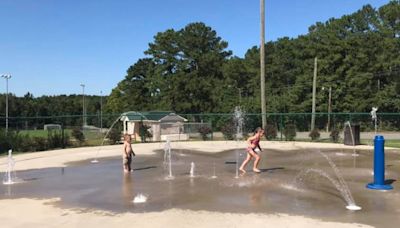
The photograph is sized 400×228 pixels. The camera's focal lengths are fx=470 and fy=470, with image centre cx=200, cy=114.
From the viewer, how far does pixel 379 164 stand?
36.4 feet

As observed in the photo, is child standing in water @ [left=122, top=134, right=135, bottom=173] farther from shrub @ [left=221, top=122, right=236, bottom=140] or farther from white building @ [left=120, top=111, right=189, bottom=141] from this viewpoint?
white building @ [left=120, top=111, right=189, bottom=141]

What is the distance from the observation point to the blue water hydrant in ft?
36.3

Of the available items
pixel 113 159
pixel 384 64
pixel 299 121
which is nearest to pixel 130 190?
pixel 113 159

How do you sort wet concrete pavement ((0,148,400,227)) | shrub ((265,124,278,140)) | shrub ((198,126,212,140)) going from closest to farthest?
wet concrete pavement ((0,148,400,227)) < shrub ((265,124,278,140)) < shrub ((198,126,212,140))

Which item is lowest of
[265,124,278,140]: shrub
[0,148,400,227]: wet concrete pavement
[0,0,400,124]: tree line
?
[0,148,400,227]: wet concrete pavement

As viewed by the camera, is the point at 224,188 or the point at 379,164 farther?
the point at 224,188

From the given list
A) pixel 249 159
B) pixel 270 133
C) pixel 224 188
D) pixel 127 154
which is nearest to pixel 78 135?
pixel 270 133

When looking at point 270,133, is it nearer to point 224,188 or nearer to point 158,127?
point 158,127

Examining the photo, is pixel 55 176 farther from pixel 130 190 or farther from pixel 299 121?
pixel 299 121

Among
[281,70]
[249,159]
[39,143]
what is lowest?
[39,143]

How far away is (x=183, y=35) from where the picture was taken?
90.2 m

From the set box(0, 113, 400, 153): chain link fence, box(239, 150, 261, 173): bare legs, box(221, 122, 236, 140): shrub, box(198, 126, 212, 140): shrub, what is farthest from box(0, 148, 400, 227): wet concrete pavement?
box(198, 126, 212, 140): shrub

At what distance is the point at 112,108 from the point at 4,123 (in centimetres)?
8989

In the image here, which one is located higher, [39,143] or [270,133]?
[270,133]
